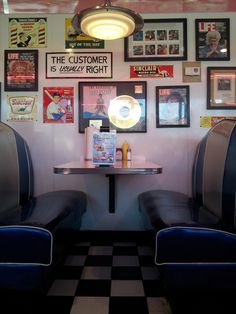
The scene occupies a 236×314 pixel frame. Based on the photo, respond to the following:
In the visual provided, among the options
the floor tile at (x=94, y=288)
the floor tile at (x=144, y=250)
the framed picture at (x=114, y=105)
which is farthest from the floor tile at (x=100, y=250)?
the framed picture at (x=114, y=105)

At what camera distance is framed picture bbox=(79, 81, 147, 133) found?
136 inches

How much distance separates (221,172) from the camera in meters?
2.13

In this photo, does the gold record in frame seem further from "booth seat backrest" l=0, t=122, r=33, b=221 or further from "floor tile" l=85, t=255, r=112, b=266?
"floor tile" l=85, t=255, r=112, b=266

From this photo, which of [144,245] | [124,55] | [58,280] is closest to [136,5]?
[124,55]

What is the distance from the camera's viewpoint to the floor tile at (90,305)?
1.95m

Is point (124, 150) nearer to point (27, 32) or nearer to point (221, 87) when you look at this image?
point (221, 87)

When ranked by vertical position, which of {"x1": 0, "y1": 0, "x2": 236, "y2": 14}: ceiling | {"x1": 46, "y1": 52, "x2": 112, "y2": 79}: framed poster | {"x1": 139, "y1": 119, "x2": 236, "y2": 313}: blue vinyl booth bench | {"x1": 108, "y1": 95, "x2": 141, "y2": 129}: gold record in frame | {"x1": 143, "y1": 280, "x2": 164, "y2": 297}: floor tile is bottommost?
{"x1": 143, "y1": 280, "x2": 164, "y2": 297}: floor tile

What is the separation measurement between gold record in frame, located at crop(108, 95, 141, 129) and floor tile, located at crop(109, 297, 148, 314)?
6.37 feet

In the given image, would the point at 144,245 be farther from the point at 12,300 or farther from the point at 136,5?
the point at 136,5

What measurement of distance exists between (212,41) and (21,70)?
2.29m

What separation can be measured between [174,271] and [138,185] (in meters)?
1.84

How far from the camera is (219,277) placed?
173 centimetres

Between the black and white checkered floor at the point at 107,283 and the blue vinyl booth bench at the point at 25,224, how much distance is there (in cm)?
27

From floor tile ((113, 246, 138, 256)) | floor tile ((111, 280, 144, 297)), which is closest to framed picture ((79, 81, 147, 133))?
floor tile ((113, 246, 138, 256))
